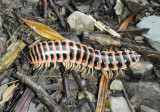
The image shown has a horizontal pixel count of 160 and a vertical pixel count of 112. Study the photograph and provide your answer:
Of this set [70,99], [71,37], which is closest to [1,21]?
[71,37]

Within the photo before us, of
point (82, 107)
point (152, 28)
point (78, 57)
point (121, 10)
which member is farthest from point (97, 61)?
point (152, 28)

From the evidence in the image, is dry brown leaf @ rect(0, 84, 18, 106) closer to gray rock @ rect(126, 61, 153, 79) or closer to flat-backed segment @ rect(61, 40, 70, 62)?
flat-backed segment @ rect(61, 40, 70, 62)

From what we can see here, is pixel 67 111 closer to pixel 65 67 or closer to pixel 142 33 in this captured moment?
pixel 65 67

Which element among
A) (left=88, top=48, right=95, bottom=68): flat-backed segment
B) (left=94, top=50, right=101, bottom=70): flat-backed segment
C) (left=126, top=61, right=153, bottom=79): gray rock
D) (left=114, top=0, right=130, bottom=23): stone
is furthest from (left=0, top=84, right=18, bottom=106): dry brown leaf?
(left=114, top=0, right=130, bottom=23): stone

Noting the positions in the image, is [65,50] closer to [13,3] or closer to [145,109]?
[13,3]

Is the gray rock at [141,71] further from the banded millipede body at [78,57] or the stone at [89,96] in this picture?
the stone at [89,96]
